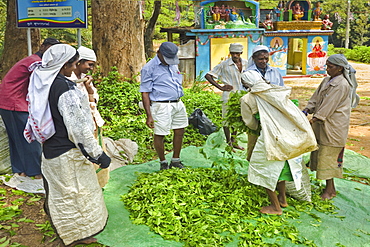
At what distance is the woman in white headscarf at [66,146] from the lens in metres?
3.10

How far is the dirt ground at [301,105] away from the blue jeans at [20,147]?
34cm

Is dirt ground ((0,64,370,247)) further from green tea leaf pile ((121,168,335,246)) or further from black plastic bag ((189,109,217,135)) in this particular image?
black plastic bag ((189,109,217,135))

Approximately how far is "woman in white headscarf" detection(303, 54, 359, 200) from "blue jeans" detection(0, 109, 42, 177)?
3455 millimetres

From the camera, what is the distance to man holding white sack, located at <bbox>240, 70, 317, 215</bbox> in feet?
12.4

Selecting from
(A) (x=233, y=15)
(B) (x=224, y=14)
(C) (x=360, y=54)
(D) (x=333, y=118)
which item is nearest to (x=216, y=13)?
(B) (x=224, y=14)

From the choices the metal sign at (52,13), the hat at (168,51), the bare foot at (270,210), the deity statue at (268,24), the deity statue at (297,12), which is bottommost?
the bare foot at (270,210)

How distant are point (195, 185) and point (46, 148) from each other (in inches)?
74.2

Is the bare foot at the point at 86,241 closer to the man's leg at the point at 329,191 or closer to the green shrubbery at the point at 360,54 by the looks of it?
the man's leg at the point at 329,191

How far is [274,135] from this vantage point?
3768mm

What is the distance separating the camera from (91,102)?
165 inches

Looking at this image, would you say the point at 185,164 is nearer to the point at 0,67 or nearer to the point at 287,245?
the point at 287,245

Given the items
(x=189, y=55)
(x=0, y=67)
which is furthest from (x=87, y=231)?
(x=189, y=55)

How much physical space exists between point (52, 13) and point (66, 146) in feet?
14.3

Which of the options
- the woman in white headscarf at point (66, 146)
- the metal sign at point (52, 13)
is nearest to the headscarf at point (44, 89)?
the woman in white headscarf at point (66, 146)
